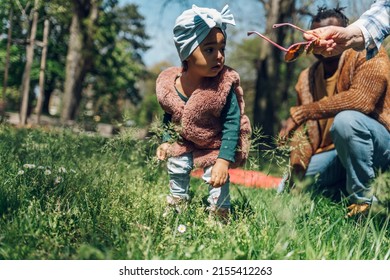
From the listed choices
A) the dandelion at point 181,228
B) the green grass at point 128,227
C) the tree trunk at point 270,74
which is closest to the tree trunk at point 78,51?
the tree trunk at point 270,74

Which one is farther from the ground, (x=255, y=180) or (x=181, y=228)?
(x=181, y=228)

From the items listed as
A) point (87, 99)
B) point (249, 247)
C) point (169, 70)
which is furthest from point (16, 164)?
point (87, 99)

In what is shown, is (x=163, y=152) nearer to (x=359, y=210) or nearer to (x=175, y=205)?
(x=175, y=205)

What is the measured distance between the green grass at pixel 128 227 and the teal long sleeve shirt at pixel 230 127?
29 centimetres

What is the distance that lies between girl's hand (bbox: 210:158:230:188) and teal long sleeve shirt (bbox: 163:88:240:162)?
0.03 meters

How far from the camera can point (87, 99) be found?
3155 cm

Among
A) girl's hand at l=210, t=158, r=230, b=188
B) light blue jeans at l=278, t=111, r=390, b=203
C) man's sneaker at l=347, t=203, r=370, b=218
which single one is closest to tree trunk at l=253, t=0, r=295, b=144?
light blue jeans at l=278, t=111, r=390, b=203

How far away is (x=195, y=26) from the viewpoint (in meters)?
2.22

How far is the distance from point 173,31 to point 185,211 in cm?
90

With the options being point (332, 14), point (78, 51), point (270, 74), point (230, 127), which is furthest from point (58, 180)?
point (78, 51)

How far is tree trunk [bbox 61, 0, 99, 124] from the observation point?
35.6ft

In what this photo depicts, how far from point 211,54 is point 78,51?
1031 cm
